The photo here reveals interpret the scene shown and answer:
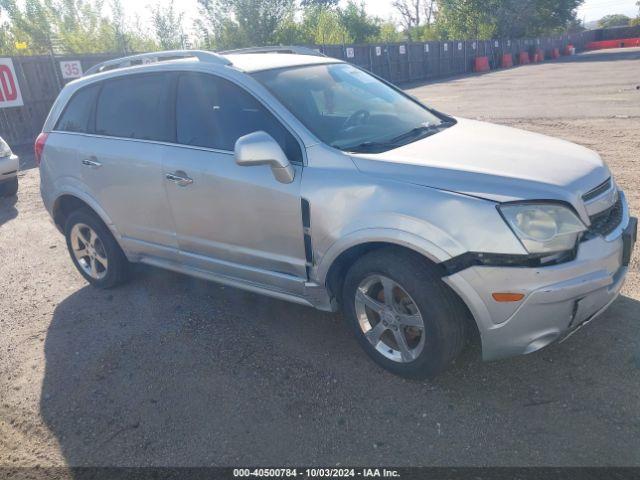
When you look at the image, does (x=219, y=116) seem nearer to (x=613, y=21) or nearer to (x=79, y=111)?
(x=79, y=111)

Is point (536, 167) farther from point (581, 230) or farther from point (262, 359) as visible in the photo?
point (262, 359)

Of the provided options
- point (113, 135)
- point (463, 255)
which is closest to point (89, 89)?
point (113, 135)

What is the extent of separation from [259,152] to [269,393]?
1.41m

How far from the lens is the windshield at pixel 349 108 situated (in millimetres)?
3344

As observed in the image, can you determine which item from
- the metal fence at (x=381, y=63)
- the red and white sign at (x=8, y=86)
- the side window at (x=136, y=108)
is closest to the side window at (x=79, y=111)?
the side window at (x=136, y=108)

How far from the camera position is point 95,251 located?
15.6 ft

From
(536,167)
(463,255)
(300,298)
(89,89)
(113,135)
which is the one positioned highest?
(89,89)

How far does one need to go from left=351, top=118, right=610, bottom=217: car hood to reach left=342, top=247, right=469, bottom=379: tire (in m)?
0.45

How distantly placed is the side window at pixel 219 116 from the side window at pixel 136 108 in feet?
0.54

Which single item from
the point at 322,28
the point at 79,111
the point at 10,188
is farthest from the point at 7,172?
the point at 322,28

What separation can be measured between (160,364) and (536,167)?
8.68 ft

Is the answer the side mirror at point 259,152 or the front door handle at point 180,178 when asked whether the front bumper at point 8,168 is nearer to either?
the front door handle at point 180,178

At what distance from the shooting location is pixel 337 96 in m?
3.82

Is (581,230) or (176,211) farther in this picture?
(176,211)
